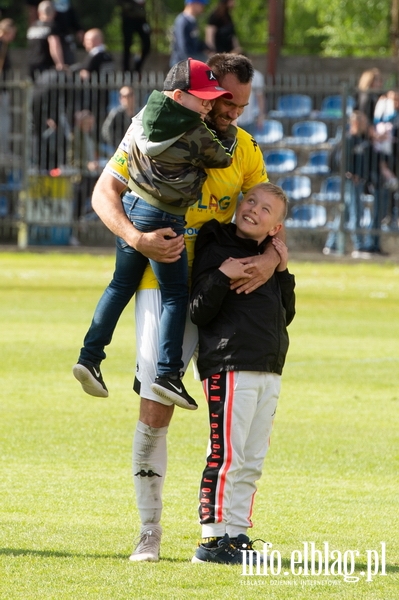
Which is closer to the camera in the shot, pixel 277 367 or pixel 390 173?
pixel 277 367

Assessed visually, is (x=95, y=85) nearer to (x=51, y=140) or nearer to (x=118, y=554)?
(x=51, y=140)

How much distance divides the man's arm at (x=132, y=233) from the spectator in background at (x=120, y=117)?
56.9ft

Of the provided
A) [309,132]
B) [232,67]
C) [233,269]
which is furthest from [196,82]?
[309,132]

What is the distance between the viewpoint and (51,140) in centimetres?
2441

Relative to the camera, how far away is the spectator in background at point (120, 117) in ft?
76.0

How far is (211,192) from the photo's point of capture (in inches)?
236

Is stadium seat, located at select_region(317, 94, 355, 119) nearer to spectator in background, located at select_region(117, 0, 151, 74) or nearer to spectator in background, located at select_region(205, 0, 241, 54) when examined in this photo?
spectator in background, located at select_region(205, 0, 241, 54)

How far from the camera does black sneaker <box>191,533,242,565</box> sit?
5.64m

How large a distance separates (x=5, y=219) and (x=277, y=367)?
1998 centimetres

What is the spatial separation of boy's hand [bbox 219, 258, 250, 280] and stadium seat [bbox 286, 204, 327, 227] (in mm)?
18653

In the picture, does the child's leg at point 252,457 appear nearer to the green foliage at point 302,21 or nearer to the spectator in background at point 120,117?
the spectator in background at point 120,117

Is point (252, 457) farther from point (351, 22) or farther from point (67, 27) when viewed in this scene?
point (351, 22)

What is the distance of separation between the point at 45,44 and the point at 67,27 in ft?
1.77

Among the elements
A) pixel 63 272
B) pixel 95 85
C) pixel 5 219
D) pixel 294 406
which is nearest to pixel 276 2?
pixel 95 85
